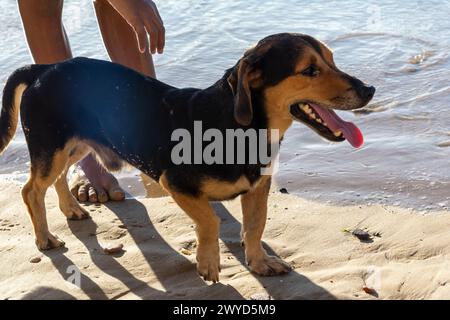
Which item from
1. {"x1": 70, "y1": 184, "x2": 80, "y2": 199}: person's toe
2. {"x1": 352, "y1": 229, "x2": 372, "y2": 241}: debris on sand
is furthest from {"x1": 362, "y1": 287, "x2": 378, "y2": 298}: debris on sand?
{"x1": 70, "y1": 184, "x2": 80, "y2": 199}: person's toe

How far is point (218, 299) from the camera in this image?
12.2 feet

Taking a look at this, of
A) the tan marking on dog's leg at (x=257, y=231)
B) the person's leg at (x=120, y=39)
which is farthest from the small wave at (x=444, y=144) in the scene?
the person's leg at (x=120, y=39)

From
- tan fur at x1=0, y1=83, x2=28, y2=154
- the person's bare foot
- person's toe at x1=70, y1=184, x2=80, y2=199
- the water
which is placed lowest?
the water

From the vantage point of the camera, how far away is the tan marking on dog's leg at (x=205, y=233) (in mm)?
3910

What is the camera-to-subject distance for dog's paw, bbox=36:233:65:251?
448cm

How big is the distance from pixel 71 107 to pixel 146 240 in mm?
965

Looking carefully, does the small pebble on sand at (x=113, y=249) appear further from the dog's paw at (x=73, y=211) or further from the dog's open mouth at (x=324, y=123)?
the dog's open mouth at (x=324, y=123)

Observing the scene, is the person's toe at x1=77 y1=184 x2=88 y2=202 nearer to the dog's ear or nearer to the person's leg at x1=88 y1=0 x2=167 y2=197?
the person's leg at x1=88 y1=0 x2=167 y2=197

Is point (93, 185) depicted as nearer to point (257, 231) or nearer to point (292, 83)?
point (257, 231)

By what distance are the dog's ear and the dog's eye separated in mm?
243

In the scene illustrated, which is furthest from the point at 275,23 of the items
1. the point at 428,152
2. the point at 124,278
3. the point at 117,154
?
the point at 124,278

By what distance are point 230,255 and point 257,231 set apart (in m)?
0.33

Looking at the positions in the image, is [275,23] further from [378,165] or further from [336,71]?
[336,71]

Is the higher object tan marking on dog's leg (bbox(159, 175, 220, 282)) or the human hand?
the human hand
